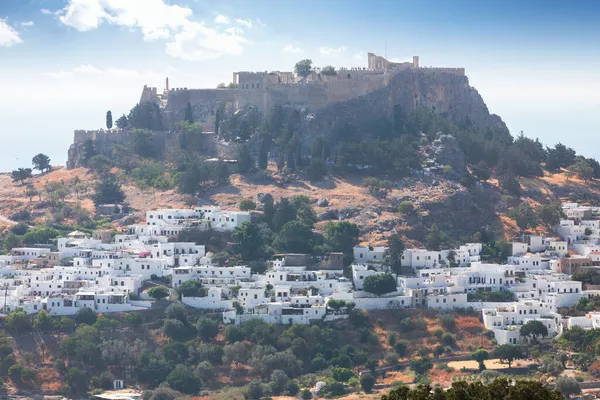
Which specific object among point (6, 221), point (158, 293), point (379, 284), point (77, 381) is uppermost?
point (6, 221)

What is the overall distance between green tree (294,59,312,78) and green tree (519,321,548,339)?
89.1 ft

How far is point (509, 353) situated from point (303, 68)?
95.8ft

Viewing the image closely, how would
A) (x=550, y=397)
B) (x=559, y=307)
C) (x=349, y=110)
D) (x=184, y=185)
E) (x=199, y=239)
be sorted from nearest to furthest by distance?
(x=550, y=397) < (x=559, y=307) < (x=199, y=239) < (x=184, y=185) < (x=349, y=110)

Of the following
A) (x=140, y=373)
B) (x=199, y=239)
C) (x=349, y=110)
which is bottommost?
(x=140, y=373)

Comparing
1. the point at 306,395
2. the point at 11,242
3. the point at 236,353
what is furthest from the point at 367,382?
the point at 11,242

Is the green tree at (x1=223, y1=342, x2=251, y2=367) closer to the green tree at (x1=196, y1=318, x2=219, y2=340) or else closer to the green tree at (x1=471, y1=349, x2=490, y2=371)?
the green tree at (x1=196, y1=318, x2=219, y2=340)

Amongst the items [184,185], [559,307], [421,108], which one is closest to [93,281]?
[184,185]

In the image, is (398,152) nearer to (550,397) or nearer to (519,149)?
(519,149)

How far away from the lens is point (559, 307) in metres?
57.9

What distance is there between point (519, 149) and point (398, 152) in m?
8.10

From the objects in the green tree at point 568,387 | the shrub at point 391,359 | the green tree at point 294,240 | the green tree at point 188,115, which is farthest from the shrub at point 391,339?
the green tree at point 188,115

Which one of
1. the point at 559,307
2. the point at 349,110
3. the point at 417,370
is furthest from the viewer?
the point at 349,110

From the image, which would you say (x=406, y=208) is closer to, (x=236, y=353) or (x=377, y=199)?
(x=377, y=199)

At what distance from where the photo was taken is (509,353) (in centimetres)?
5347
